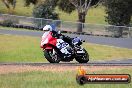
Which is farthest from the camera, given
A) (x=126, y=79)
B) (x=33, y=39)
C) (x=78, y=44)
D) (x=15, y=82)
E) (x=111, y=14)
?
(x=111, y=14)

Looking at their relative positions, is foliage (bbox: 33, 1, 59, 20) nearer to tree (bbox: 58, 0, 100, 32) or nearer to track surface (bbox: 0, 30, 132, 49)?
tree (bbox: 58, 0, 100, 32)

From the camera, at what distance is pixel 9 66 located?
683 inches

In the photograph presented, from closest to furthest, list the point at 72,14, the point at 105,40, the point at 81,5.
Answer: the point at 105,40
the point at 81,5
the point at 72,14

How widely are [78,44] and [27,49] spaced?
13691 millimetres

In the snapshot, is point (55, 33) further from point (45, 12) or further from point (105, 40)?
point (45, 12)

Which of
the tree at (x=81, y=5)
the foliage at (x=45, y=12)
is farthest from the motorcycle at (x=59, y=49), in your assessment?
the foliage at (x=45, y=12)

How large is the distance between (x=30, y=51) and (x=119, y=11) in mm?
24342

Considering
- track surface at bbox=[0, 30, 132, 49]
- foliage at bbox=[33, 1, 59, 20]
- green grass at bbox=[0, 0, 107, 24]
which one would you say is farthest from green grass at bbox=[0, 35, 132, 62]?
green grass at bbox=[0, 0, 107, 24]

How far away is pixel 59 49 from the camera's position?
1927cm

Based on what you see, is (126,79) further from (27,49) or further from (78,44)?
(27,49)

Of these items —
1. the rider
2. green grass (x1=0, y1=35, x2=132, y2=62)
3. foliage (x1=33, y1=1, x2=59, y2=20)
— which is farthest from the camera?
foliage (x1=33, y1=1, x2=59, y2=20)

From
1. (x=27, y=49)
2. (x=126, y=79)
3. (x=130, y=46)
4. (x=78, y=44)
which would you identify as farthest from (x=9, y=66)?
(x=130, y=46)

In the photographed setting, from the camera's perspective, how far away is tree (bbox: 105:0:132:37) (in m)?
53.5

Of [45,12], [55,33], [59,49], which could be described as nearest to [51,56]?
[59,49]
